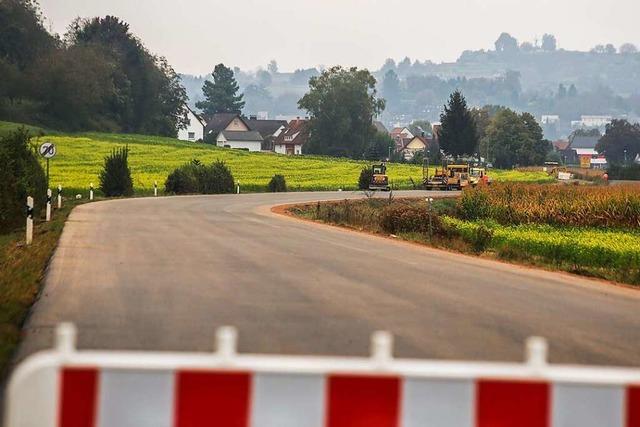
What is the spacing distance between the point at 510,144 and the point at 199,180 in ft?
271

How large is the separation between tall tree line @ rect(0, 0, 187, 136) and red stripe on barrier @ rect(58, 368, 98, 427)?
9690 cm

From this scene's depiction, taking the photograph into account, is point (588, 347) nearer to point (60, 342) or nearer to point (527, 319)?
point (527, 319)

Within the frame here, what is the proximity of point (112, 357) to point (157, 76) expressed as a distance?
118 m

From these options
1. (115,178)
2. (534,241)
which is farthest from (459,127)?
(534,241)

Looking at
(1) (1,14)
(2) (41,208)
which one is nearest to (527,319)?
(2) (41,208)

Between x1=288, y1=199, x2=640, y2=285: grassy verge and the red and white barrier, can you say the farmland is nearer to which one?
x1=288, y1=199, x2=640, y2=285: grassy verge

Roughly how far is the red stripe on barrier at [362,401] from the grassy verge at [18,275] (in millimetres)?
4765

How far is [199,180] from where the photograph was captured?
6638 centimetres

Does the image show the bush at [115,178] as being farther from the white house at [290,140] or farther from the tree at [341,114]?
the white house at [290,140]

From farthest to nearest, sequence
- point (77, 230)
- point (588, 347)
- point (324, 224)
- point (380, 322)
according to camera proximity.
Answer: point (324, 224) → point (77, 230) → point (380, 322) → point (588, 347)

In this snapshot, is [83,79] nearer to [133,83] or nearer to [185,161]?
[133,83]

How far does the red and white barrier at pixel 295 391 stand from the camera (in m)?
4.62

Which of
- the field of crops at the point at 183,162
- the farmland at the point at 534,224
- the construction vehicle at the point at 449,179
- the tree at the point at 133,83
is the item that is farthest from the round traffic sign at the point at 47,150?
the tree at the point at 133,83

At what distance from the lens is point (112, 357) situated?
4.66 metres
